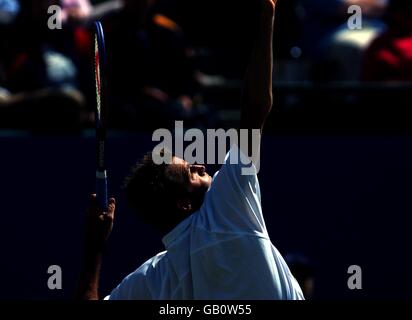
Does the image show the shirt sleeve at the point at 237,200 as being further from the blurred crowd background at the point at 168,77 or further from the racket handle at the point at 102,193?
the blurred crowd background at the point at 168,77

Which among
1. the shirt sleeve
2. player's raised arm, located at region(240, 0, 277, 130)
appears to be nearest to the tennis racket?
the shirt sleeve

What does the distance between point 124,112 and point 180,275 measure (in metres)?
3.38

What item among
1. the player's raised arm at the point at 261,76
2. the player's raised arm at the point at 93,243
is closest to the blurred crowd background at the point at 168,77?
the player's raised arm at the point at 93,243

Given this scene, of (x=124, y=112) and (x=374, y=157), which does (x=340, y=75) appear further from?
(x=124, y=112)

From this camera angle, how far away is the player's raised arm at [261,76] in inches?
166

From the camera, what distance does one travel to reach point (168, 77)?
25.6ft

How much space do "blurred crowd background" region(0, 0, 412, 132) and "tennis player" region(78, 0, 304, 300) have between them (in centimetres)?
304

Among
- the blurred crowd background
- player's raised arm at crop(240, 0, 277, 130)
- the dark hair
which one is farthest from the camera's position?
the blurred crowd background

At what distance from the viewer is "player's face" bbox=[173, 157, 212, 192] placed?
4.45m

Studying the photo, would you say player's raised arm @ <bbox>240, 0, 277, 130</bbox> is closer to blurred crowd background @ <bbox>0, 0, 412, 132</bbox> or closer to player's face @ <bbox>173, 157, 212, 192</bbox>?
player's face @ <bbox>173, 157, 212, 192</bbox>

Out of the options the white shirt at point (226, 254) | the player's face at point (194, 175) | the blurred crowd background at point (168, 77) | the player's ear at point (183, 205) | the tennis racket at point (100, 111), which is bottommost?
the white shirt at point (226, 254)

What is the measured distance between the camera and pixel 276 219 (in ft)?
25.3

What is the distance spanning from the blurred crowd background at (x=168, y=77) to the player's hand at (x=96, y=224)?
3.13 m

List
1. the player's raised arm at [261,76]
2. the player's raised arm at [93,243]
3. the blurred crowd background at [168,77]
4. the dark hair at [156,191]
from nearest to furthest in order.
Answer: the player's raised arm at [261,76], the player's raised arm at [93,243], the dark hair at [156,191], the blurred crowd background at [168,77]
